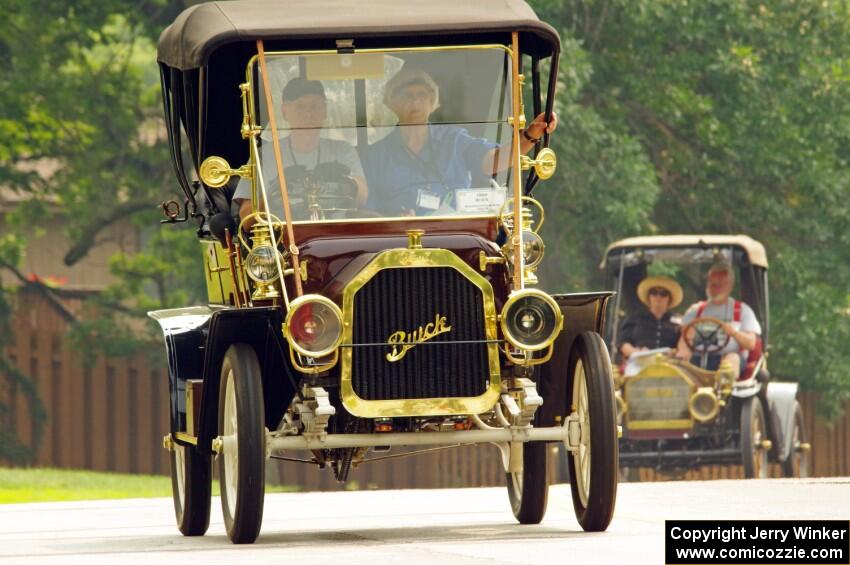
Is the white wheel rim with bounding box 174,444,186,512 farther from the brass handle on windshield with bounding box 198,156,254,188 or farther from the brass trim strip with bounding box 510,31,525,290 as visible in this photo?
the brass trim strip with bounding box 510,31,525,290

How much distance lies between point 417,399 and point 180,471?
2.48 metres

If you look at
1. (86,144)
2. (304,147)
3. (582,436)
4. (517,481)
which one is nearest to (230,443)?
(304,147)

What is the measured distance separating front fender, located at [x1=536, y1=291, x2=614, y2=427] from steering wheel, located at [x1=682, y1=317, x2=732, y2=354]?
35.1 feet

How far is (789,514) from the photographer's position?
1133 centimetres

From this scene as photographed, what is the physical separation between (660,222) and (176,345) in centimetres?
1655

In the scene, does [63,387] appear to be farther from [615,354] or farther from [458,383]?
[458,383]

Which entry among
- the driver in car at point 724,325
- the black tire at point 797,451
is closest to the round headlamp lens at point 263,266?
the driver in car at point 724,325

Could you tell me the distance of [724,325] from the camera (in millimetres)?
21250

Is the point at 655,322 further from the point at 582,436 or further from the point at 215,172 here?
the point at 215,172

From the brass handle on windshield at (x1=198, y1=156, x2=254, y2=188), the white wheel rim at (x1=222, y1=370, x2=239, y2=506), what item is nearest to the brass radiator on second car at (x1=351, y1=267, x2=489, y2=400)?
the white wheel rim at (x1=222, y1=370, x2=239, y2=506)

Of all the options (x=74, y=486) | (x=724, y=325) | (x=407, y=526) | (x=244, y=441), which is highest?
(x=244, y=441)

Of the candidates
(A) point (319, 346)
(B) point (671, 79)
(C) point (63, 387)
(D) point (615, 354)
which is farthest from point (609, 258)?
(A) point (319, 346)

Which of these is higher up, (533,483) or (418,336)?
(418,336)

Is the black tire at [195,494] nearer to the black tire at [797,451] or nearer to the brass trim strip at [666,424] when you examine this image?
the brass trim strip at [666,424]
